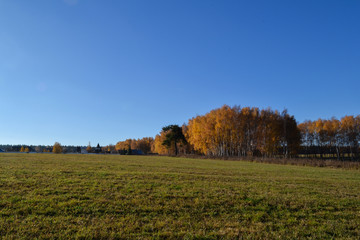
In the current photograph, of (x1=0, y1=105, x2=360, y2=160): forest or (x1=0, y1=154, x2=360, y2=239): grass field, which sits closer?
(x1=0, y1=154, x2=360, y2=239): grass field

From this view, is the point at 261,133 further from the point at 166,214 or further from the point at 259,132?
the point at 166,214

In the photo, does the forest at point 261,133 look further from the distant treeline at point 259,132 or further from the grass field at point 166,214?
the grass field at point 166,214

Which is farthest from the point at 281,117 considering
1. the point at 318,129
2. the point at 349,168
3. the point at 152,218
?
the point at 152,218

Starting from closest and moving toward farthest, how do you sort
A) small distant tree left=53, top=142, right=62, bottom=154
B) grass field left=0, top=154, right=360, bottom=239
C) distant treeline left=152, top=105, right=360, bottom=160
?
grass field left=0, top=154, right=360, bottom=239 < distant treeline left=152, top=105, right=360, bottom=160 < small distant tree left=53, top=142, right=62, bottom=154

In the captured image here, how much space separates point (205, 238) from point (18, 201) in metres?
7.85

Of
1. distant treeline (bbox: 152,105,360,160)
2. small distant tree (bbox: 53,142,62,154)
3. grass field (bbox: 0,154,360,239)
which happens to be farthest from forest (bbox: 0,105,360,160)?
small distant tree (bbox: 53,142,62,154)

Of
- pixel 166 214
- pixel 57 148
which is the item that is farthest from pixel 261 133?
pixel 57 148

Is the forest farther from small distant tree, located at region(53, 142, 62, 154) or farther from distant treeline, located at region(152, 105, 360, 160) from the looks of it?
small distant tree, located at region(53, 142, 62, 154)

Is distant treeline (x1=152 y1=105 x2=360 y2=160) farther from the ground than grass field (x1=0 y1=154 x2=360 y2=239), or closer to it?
farther from the ground

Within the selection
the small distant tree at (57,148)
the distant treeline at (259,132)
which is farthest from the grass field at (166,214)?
the small distant tree at (57,148)

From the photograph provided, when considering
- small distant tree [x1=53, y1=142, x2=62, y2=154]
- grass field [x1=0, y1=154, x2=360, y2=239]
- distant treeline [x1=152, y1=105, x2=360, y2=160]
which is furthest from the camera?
small distant tree [x1=53, y1=142, x2=62, y2=154]

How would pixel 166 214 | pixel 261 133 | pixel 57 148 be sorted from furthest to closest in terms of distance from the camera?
pixel 57 148, pixel 261 133, pixel 166 214

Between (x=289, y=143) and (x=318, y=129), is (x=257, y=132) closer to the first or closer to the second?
(x=289, y=143)

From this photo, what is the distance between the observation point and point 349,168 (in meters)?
32.2
